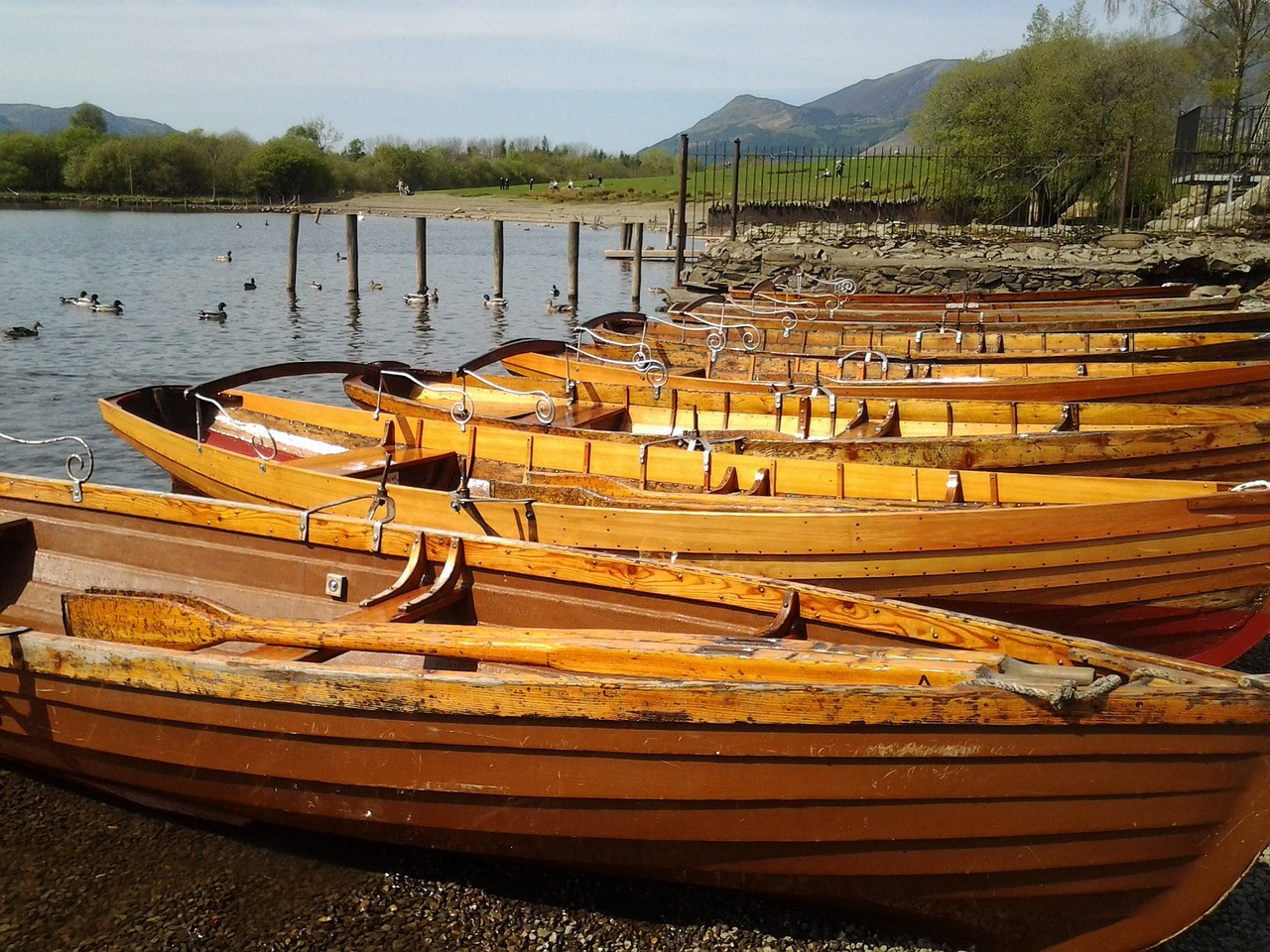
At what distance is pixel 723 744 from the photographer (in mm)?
3607

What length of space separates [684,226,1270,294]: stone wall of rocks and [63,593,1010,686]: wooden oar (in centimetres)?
1597

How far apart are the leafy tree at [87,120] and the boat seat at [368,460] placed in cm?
11982

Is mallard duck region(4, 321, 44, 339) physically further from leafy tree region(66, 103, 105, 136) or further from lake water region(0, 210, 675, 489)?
leafy tree region(66, 103, 105, 136)

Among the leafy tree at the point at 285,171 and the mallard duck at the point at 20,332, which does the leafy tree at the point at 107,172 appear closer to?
the leafy tree at the point at 285,171

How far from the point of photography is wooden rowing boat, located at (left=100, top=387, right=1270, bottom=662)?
5.72 meters

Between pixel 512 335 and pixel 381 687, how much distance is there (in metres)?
21.5

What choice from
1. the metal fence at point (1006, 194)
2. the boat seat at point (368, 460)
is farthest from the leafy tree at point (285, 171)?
the boat seat at point (368, 460)

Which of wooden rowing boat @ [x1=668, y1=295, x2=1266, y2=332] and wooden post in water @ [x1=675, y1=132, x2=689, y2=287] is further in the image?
wooden post in water @ [x1=675, y1=132, x2=689, y2=287]

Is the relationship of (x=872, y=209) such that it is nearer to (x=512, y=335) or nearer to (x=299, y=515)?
(x=512, y=335)

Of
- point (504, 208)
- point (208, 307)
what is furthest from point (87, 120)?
point (208, 307)

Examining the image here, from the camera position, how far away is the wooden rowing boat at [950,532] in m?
5.72

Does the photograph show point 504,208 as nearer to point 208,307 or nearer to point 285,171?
point 285,171

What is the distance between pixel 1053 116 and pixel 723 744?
27.9m

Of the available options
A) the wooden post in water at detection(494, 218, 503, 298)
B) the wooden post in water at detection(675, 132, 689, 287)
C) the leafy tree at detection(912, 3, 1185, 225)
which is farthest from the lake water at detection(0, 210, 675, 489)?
the leafy tree at detection(912, 3, 1185, 225)
